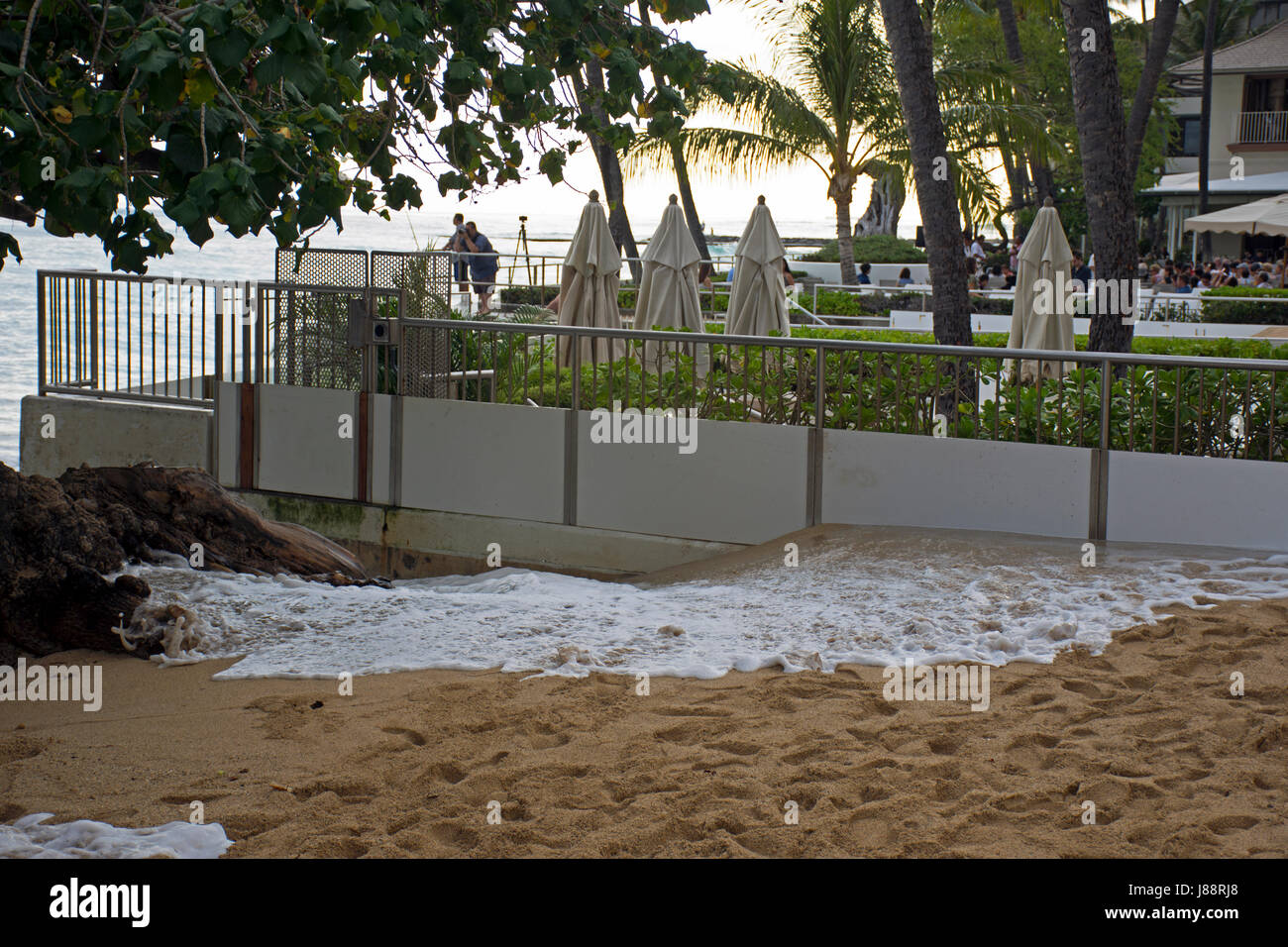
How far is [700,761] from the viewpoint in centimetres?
500

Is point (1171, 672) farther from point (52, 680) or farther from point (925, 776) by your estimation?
point (52, 680)

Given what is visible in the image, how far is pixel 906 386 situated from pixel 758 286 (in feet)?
14.8

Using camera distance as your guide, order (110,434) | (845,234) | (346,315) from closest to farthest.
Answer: (346,315) → (110,434) → (845,234)

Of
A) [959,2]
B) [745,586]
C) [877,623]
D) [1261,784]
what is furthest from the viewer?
[959,2]

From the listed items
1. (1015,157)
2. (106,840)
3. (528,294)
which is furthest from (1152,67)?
(106,840)

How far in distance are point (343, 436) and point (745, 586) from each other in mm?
4026

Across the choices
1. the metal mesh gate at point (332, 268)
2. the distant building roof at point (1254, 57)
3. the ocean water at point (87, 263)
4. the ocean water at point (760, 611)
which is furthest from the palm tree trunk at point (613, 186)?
the distant building roof at point (1254, 57)

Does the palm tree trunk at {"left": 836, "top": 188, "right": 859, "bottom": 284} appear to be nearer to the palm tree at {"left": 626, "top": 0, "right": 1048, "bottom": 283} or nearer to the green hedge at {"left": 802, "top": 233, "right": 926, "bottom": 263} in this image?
the palm tree at {"left": 626, "top": 0, "right": 1048, "bottom": 283}

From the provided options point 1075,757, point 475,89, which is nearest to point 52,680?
point 475,89

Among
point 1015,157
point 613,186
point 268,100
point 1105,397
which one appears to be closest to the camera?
point 268,100

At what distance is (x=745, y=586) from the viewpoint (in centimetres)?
796

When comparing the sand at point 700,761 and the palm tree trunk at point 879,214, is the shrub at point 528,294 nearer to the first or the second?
the sand at point 700,761

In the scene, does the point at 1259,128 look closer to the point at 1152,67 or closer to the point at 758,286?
the point at 1152,67
